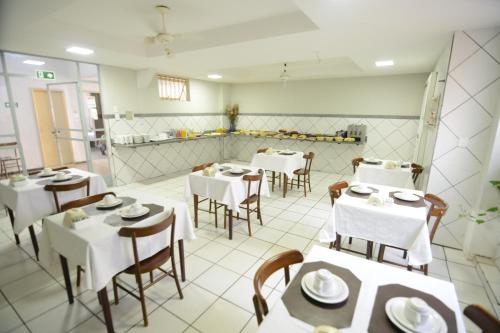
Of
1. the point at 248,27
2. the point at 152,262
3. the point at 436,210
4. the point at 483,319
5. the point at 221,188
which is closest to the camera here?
the point at 483,319

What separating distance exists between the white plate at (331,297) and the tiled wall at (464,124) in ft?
7.10

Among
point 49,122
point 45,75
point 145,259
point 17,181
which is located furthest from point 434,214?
point 49,122

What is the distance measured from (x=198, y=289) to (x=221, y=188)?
1056mm

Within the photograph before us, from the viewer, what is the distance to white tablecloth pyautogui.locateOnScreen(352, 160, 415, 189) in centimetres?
309

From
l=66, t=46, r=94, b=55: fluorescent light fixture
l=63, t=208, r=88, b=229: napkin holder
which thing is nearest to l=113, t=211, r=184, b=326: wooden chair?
l=63, t=208, r=88, b=229: napkin holder

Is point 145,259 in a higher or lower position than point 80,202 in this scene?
lower

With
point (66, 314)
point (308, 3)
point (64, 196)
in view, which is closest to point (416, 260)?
point (308, 3)

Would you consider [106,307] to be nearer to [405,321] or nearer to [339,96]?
[405,321]

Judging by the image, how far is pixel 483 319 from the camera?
85cm

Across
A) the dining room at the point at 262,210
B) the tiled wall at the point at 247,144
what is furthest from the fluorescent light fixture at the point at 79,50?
the tiled wall at the point at 247,144

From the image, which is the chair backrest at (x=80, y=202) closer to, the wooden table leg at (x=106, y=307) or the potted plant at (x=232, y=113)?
the wooden table leg at (x=106, y=307)

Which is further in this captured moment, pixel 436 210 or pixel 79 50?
pixel 79 50

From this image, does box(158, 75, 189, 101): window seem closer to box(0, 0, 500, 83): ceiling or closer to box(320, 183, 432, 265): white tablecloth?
box(0, 0, 500, 83): ceiling

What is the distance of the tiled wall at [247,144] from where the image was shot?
473 centimetres
